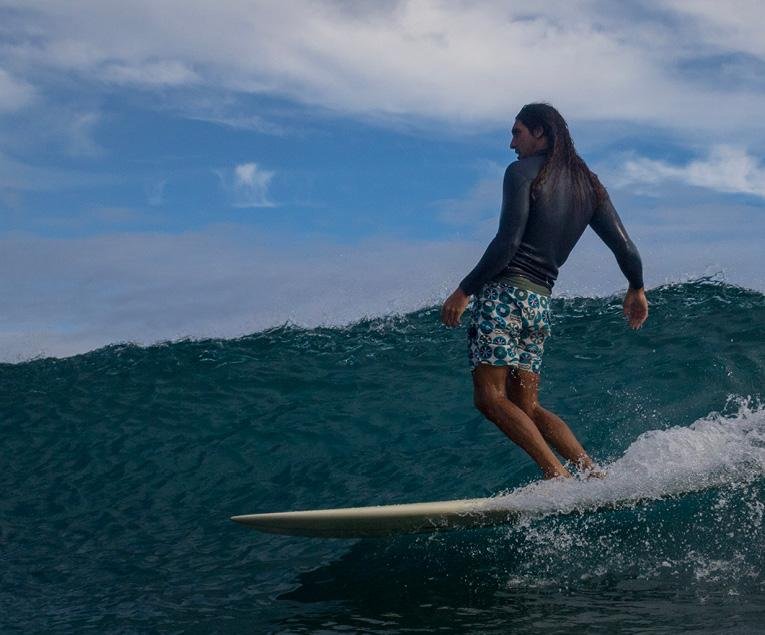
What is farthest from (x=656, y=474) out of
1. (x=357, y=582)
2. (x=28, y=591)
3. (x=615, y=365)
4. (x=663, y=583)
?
(x=615, y=365)

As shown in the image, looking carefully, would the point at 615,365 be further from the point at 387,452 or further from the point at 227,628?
the point at 227,628

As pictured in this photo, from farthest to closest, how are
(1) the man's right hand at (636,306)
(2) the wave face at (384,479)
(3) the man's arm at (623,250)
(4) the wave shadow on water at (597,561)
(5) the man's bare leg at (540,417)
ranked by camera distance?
1. (1) the man's right hand at (636,306)
2. (3) the man's arm at (623,250)
3. (5) the man's bare leg at (540,417)
4. (2) the wave face at (384,479)
5. (4) the wave shadow on water at (597,561)

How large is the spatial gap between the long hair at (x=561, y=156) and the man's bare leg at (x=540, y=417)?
1.02 m

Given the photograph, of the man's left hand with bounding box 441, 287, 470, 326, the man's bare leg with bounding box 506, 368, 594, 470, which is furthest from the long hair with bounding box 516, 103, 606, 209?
the man's bare leg with bounding box 506, 368, 594, 470

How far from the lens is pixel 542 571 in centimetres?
494

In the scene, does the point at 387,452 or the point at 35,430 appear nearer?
the point at 387,452

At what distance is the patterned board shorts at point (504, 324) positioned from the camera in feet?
15.4

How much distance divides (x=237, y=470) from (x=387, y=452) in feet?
4.40

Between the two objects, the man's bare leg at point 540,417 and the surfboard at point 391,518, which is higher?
the man's bare leg at point 540,417

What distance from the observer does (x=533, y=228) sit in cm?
478

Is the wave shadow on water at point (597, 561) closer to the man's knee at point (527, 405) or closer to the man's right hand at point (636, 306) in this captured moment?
the man's knee at point (527, 405)

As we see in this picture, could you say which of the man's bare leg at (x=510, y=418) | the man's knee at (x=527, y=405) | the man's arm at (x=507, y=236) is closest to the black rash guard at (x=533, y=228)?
the man's arm at (x=507, y=236)

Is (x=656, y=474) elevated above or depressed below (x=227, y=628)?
above

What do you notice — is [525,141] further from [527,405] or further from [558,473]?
[558,473]
